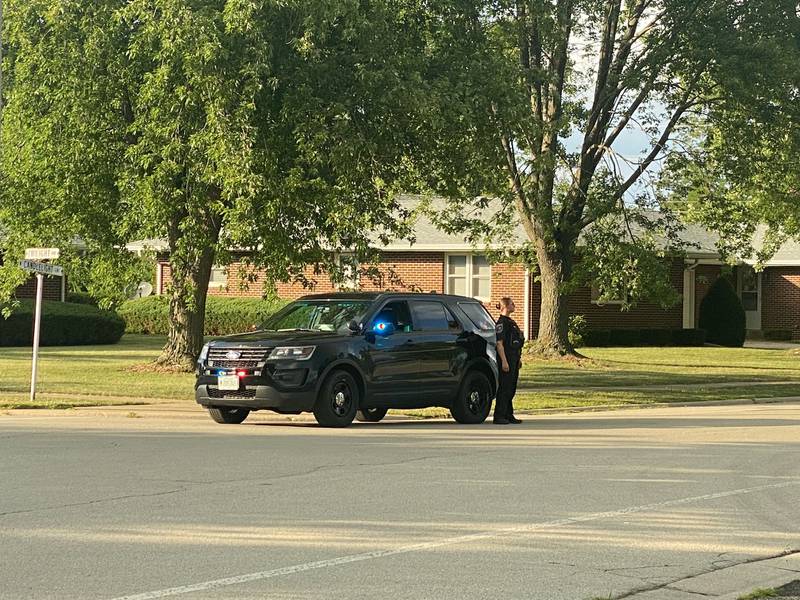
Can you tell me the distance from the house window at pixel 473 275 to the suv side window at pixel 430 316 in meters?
26.8

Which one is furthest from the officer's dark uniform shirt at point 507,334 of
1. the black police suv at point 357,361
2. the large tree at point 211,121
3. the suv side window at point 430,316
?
the large tree at point 211,121

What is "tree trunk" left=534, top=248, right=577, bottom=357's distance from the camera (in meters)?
37.2

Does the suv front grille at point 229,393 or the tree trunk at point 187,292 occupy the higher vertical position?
the tree trunk at point 187,292

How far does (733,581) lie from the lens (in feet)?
26.8

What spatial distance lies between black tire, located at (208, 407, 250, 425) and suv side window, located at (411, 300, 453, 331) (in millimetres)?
2718

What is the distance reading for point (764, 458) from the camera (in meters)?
15.2

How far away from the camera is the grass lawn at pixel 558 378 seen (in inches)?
922

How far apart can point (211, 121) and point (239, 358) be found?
5.40 meters

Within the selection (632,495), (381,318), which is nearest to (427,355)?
(381,318)

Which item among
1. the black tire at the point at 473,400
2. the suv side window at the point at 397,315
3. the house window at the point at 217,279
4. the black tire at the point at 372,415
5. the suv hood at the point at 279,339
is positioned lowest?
the black tire at the point at 372,415

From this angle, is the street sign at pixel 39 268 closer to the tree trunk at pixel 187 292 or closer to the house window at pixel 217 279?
the tree trunk at pixel 187 292

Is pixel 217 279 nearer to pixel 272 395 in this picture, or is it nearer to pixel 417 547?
pixel 272 395

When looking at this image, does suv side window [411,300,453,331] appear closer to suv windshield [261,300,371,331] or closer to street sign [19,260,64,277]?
suv windshield [261,300,371,331]

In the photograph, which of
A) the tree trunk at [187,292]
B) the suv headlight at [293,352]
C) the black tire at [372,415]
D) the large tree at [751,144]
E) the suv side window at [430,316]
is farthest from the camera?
the large tree at [751,144]
